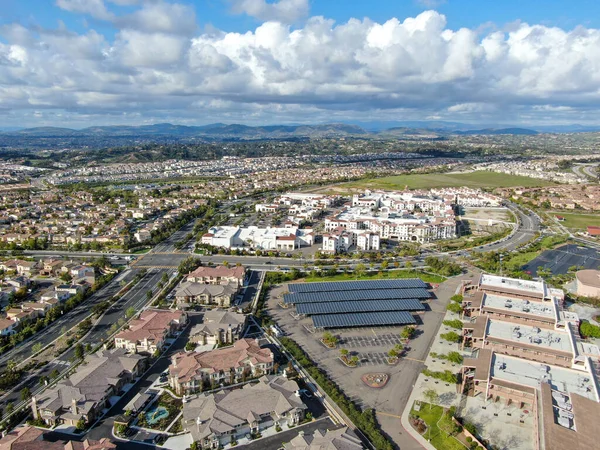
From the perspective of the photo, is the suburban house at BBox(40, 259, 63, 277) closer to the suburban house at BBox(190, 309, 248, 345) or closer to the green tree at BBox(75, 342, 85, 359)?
the green tree at BBox(75, 342, 85, 359)

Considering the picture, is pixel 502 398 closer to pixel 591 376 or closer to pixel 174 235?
pixel 591 376

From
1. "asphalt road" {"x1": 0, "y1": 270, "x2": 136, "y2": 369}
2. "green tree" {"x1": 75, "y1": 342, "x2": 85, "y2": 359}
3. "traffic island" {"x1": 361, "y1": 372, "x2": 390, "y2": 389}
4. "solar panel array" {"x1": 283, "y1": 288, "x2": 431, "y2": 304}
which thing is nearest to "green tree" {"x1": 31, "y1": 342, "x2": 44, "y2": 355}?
"asphalt road" {"x1": 0, "y1": 270, "x2": 136, "y2": 369}

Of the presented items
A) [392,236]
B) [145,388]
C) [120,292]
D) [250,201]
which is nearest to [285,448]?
[145,388]

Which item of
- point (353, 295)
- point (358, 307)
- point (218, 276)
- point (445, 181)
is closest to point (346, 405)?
point (358, 307)

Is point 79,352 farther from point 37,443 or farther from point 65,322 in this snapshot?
point 37,443

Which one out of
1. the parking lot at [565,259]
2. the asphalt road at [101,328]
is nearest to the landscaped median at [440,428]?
the asphalt road at [101,328]

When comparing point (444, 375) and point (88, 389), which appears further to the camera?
point (444, 375)

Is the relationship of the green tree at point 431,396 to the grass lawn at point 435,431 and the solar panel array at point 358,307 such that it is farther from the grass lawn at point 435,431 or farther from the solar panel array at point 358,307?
the solar panel array at point 358,307
